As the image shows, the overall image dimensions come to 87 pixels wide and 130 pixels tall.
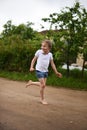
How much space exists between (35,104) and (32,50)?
956 centimetres

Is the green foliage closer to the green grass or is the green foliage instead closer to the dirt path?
the green grass

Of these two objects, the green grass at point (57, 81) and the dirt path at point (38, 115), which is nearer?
the dirt path at point (38, 115)

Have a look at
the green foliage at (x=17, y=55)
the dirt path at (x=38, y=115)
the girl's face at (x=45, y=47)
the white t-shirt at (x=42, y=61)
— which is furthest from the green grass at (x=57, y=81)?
the girl's face at (x=45, y=47)

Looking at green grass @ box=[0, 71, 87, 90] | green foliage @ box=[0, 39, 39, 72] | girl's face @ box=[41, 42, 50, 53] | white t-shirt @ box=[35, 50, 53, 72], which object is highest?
girl's face @ box=[41, 42, 50, 53]

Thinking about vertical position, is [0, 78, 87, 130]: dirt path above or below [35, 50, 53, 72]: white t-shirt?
below

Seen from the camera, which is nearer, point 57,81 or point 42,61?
point 42,61

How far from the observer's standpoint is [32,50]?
17.8 meters

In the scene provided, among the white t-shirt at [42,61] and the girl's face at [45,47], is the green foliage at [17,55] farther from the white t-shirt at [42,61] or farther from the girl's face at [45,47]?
the girl's face at [45,47]

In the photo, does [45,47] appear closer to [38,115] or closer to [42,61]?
[42,61]

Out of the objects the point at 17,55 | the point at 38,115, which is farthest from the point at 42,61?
the point at 17,55

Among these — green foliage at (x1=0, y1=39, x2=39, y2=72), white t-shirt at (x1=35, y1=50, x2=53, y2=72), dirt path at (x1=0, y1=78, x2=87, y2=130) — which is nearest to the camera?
dirt path at (x1=0, y1=78, x2=87, y2=130)

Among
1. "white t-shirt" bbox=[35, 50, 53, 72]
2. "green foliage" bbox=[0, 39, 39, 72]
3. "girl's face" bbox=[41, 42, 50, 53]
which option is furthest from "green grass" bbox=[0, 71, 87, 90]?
"girl's face" bbox=[41, 42, 50, 53]

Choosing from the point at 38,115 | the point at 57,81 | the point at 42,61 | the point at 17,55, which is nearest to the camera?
the point at 38,115

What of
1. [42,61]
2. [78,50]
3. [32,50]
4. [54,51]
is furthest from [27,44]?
[42,61]
